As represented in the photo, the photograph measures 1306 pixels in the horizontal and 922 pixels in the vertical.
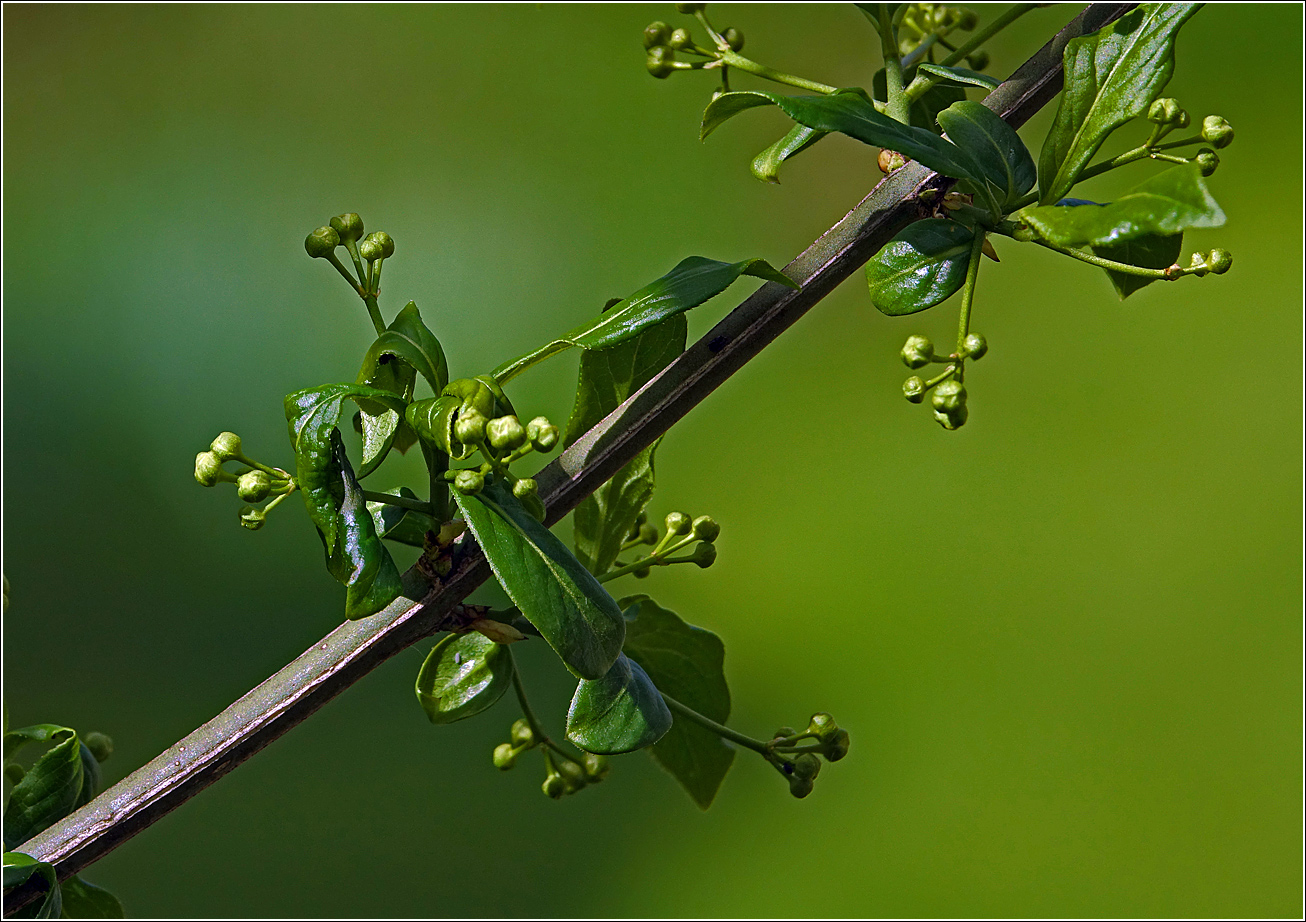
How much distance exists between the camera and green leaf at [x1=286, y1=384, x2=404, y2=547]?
12.6 inches

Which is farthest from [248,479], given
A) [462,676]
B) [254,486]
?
[462,676]

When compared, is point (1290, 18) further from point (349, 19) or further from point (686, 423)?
point (349, 19)

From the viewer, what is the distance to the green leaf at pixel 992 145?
1.13 feet

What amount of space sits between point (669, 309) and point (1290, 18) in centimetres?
149

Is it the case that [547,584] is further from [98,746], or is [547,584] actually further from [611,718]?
[98,746]

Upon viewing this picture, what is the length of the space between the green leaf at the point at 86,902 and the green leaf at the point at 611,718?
0.23m

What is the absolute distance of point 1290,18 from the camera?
1445mm

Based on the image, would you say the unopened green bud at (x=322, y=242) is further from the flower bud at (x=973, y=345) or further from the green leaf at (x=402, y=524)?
the flower bud at (x=973, y=345)

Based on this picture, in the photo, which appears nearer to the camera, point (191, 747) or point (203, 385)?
point (191, 747)

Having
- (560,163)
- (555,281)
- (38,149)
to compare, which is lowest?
(555,281)

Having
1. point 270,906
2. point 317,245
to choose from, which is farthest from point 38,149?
point 317,245

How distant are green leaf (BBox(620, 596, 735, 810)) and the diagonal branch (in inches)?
4.7

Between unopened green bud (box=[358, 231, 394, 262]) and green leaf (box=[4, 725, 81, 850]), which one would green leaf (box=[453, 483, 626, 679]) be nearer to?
unopened green bud (box=[358, 231, 394, 262])

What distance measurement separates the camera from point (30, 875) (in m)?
0.37
